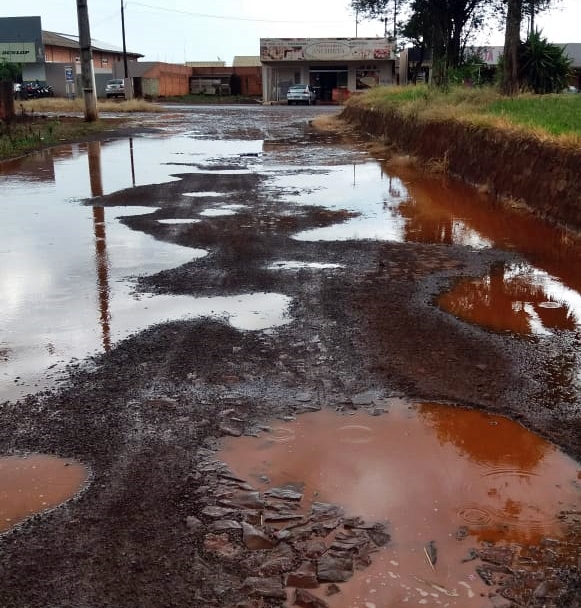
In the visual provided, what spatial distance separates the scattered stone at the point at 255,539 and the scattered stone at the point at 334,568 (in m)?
0.24

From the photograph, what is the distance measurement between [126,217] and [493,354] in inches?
254

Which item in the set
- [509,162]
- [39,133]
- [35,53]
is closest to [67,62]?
[35,53]

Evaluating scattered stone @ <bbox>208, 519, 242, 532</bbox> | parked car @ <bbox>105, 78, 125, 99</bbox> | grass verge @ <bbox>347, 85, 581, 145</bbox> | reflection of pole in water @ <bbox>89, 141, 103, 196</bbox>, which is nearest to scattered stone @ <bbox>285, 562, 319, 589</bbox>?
scattered stone @ <bbox>208, 519, 242, 532</bbox>

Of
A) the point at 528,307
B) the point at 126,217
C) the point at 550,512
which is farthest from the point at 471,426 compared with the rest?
the point at 126,217

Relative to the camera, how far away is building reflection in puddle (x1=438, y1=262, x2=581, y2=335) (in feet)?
18.9

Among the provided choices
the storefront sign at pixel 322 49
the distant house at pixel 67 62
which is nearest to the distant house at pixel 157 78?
the distant house at pixel 67 62

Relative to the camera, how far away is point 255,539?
311cm

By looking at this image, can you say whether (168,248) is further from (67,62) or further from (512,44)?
(67,62)

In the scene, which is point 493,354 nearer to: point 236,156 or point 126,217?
point 126,217

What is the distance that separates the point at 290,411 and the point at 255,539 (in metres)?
1.20

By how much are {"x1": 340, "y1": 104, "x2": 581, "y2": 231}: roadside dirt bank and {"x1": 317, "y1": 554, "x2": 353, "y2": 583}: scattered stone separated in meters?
7.12

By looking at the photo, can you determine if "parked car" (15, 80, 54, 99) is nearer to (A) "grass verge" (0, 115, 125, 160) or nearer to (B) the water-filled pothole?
(A) "grass verge" (0, 115, 125, 160)

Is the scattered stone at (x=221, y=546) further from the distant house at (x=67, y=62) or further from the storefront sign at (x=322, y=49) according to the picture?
the distant house at (x=67, y=62)

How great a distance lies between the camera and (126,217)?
10117 millimetres
